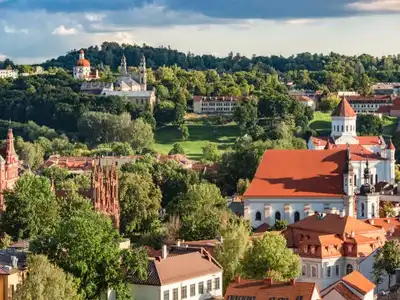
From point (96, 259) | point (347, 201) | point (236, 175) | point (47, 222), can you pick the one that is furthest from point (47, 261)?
point (236, 175)

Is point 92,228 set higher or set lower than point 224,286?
A: higher

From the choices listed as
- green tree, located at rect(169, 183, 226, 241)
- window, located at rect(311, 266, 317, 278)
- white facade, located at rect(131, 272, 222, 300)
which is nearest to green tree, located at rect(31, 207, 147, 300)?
white facade, located at rect(131, 272, 222, 300)

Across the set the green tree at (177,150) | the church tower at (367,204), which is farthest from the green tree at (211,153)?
the church tower at (367,204)

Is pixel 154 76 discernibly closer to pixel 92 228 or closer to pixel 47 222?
pixel 47 222

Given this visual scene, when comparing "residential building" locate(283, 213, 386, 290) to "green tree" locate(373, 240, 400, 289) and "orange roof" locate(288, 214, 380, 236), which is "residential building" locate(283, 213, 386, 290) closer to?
"orange roof" locate(288, 214, 380, 236)

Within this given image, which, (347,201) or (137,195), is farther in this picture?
(137,195)

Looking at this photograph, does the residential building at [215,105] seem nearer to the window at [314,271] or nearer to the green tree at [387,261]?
the window at [314,271]

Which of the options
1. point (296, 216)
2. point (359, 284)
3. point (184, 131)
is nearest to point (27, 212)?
point (296, 216)
